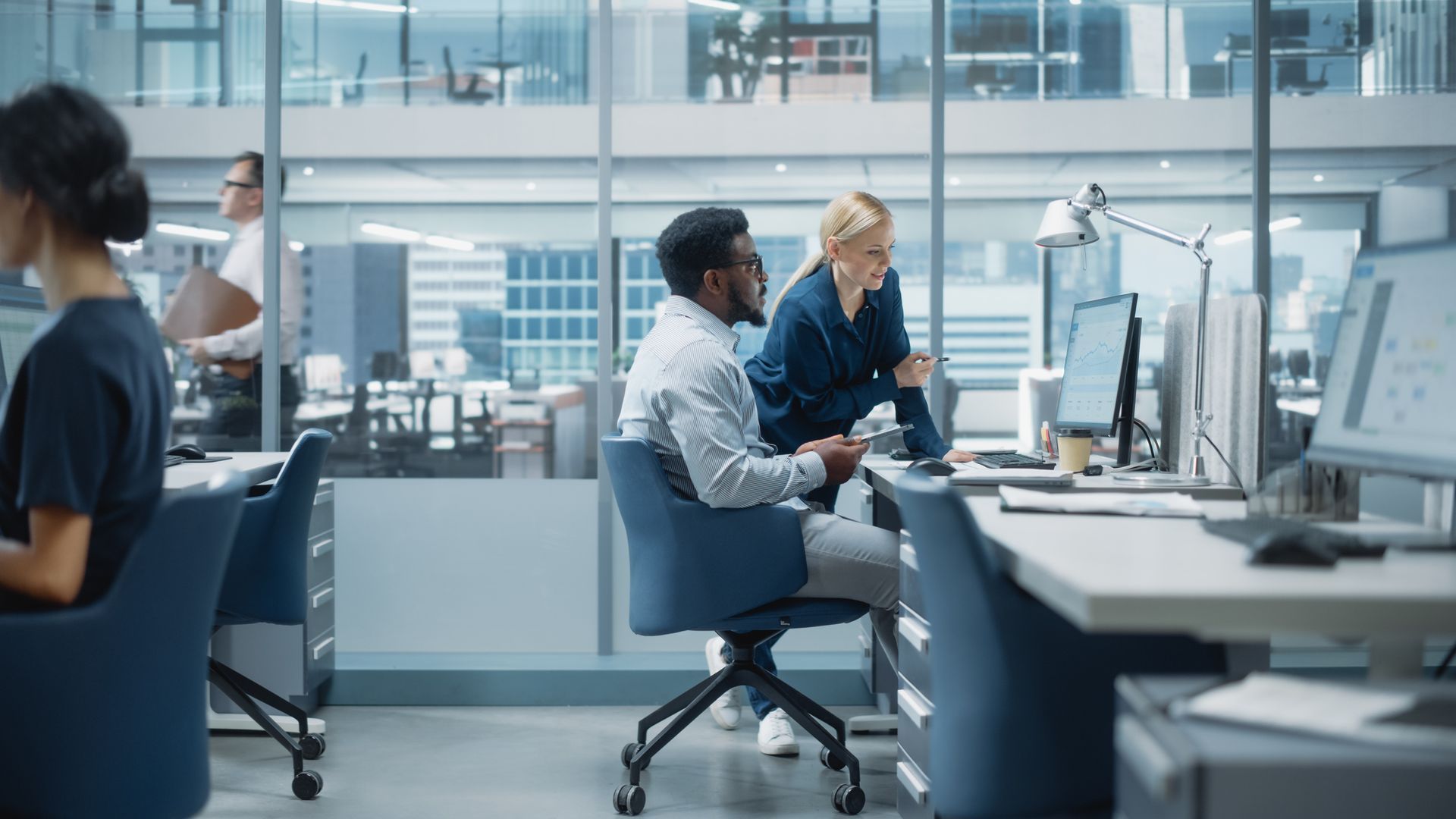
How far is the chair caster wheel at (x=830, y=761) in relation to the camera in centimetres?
299

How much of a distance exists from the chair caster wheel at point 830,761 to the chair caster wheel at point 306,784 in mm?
1268

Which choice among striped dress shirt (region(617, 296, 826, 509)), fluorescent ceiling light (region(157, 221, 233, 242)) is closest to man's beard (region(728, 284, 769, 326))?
striped dress shirt (region(617, 296, 826, 509))

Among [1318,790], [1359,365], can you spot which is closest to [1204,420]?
[1359,365]

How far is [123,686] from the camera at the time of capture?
4.92 ft

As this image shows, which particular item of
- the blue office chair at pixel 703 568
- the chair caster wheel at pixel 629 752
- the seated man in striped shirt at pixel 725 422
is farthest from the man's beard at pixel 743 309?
the chair caster wheel at pixel 629 752

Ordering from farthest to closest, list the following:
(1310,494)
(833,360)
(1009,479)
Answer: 1. (833,360)
2. (1009,479)
3. (1310,494)

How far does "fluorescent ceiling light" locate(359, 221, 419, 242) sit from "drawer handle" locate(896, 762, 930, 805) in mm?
2507

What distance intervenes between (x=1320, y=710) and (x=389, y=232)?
3.43 meters

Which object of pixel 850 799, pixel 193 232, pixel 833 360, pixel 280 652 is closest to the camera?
pixel 850 799

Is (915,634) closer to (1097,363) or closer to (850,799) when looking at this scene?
(850,799)

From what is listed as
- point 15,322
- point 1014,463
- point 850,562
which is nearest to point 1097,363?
point 1014,463

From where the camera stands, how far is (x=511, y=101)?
4.02 metres

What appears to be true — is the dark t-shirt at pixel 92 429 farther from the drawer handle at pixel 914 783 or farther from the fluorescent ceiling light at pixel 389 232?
the fluorescent ceiling light at pixel 389 232

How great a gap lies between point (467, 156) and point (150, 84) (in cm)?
113
